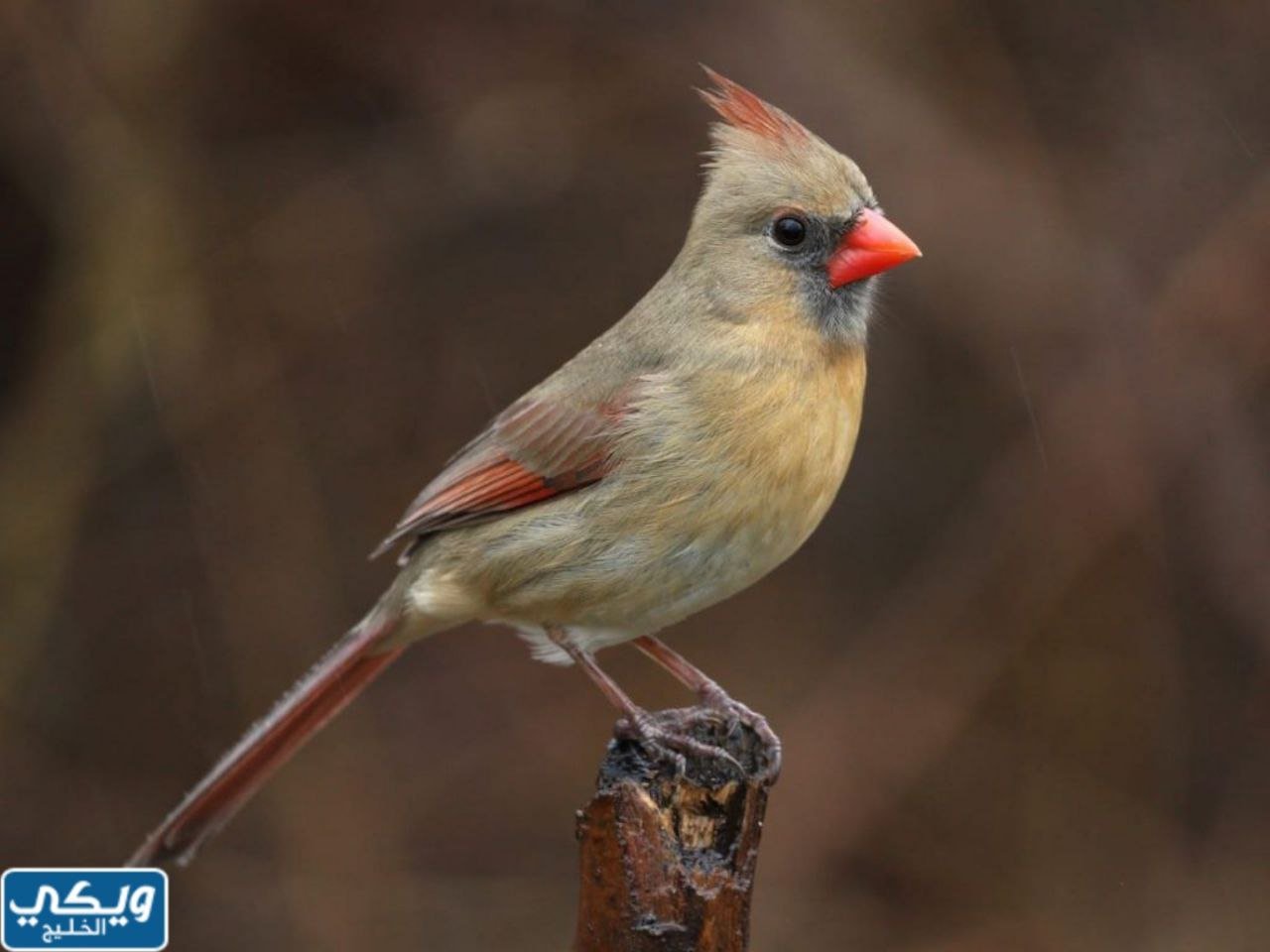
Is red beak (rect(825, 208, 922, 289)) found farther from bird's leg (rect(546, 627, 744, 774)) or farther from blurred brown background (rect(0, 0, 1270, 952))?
blurred brown background (rect(0, 0, 1270, 952))

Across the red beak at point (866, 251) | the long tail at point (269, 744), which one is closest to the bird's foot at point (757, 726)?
the long tail at point (269, 744)

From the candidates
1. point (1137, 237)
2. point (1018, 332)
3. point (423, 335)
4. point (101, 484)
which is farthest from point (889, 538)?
point (101, 484)

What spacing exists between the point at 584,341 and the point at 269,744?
2.69 m

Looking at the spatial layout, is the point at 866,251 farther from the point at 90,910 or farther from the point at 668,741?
the point at 90,910

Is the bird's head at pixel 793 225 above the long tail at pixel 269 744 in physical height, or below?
above

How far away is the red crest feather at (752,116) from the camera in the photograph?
13.2 feet

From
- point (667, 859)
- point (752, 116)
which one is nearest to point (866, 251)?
point (752, 116)

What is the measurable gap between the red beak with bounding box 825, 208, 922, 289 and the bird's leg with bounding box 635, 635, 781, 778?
0.88 meters

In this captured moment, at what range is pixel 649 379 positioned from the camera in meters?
4.05

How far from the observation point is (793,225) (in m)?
4.06

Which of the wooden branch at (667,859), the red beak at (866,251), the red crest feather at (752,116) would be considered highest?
the red crest feather at (752,116)

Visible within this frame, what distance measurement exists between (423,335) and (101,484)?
3.88 feet

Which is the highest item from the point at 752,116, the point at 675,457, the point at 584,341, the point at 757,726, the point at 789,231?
the point at 752,116

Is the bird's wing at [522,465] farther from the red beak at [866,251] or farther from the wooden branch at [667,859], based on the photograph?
the wooden branch at [667,859]
